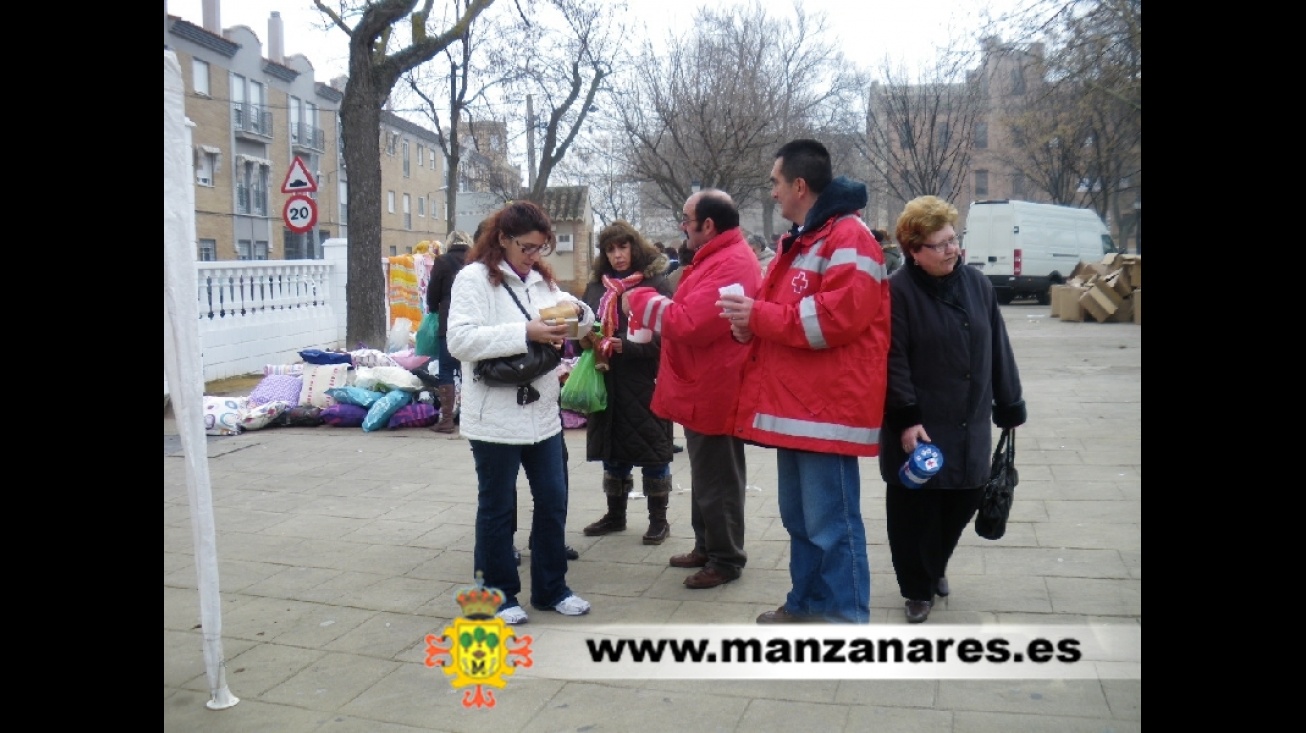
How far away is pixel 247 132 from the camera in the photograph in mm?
52500

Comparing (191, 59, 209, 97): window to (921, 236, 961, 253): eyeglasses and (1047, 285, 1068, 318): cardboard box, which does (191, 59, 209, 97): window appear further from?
(921, 236, 961, 253): eyeglasses

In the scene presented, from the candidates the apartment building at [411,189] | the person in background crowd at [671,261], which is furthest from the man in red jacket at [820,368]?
the apartment building at [411,189]

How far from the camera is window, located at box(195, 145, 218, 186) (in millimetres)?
48344

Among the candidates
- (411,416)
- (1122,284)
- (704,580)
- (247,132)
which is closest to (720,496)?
(704,580)

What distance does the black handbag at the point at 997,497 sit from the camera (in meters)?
4.52

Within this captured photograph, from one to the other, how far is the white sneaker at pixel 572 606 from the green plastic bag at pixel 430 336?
4405 mm

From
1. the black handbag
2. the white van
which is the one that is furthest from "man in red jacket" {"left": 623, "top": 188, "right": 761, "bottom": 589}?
the white van

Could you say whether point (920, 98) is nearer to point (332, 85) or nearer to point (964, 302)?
point (964, 302)

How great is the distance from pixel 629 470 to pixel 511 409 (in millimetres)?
1795

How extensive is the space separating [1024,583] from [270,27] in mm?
60662

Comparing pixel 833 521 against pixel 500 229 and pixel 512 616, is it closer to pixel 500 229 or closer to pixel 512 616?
pixel 512 616
